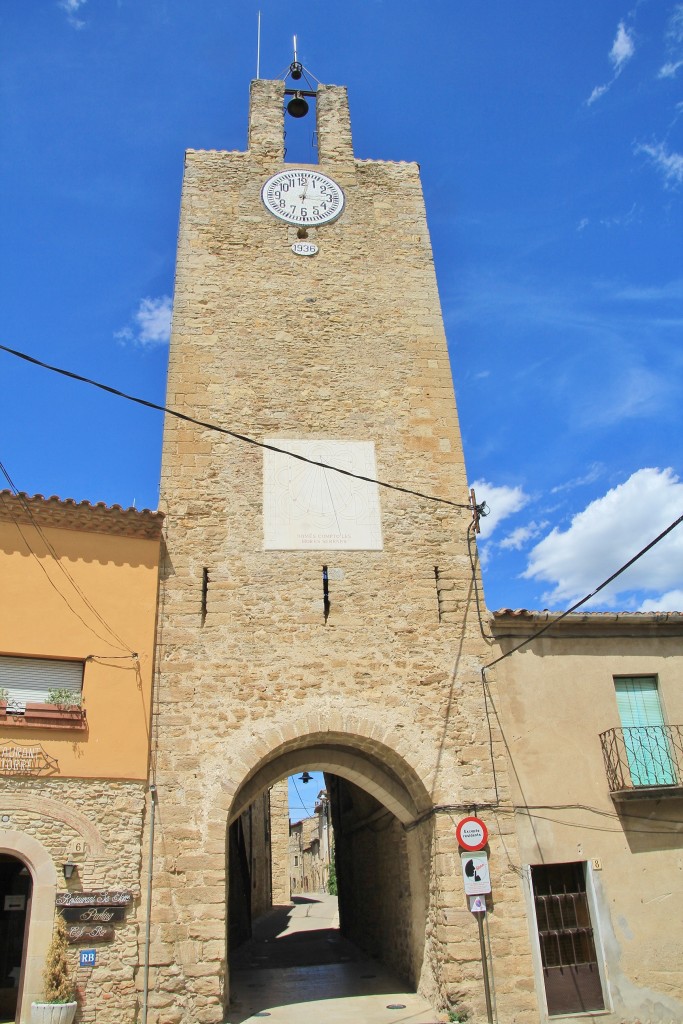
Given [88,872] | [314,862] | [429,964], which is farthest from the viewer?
[314,862]

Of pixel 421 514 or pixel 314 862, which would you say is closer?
pixel 421 514

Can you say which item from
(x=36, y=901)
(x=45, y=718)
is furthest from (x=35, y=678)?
(x=36, y=901)

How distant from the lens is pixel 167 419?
10.7 meters

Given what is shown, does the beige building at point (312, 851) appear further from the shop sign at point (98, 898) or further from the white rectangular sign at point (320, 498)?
the shop sign at point (98, 898)

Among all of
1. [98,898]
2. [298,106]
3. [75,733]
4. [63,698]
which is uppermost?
[298,106]

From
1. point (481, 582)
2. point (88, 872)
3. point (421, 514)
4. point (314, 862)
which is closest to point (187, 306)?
point (421, 514)

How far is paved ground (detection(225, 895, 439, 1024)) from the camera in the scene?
8.49 metres

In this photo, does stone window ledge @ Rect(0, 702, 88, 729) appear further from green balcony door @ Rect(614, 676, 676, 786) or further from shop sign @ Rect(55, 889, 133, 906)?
green balcony door @ Rect(614, 676, 676, 786)

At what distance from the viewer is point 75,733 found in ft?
27.2

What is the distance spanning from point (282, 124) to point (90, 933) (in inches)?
510

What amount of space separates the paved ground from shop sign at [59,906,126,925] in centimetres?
180

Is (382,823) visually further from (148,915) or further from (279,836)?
(279,836)

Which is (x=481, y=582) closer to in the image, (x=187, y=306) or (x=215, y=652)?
(x=215, y=652)

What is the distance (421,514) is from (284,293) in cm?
432
